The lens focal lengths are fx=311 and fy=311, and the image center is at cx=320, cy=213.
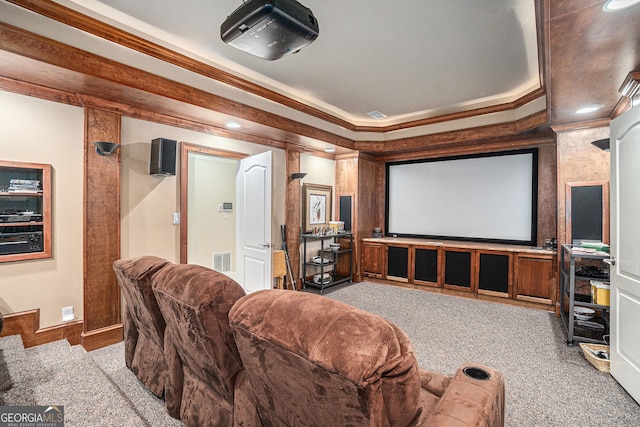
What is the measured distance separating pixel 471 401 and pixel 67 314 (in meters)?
3.35

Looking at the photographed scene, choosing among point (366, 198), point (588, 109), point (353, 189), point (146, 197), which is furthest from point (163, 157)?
point (588, 109)

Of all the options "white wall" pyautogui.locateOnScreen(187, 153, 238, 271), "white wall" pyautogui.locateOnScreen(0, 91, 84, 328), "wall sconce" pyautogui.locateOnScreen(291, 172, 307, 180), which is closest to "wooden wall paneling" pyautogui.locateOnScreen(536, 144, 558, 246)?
"wall sconce" pyautogui.locateOnScreen(291, 172, 307, 180)

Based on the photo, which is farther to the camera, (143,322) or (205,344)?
(143,322)

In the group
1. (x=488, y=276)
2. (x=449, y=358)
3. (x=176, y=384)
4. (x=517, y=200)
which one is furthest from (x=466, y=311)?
(x=176, y=384)

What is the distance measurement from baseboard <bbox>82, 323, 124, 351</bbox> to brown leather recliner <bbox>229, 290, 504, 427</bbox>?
263 centimetres

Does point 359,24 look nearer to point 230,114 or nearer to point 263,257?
point 230,114

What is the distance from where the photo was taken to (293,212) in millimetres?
5035

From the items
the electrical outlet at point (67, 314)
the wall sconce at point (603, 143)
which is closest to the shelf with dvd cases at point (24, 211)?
the electrical outlet at point (67, 314)

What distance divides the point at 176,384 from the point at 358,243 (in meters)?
4.30

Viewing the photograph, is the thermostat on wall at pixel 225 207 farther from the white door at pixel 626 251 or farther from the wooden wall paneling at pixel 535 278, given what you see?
the white door at pixel 626 251

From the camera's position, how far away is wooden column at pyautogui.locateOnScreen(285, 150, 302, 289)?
196 inches

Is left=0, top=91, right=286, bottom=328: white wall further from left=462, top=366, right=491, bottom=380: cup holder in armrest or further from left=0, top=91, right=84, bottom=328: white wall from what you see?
left=462, top=366, right=491, bottom=380: cup holder in armrest

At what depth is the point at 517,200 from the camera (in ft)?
15.6

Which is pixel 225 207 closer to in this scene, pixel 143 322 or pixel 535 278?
pixel 143 322
